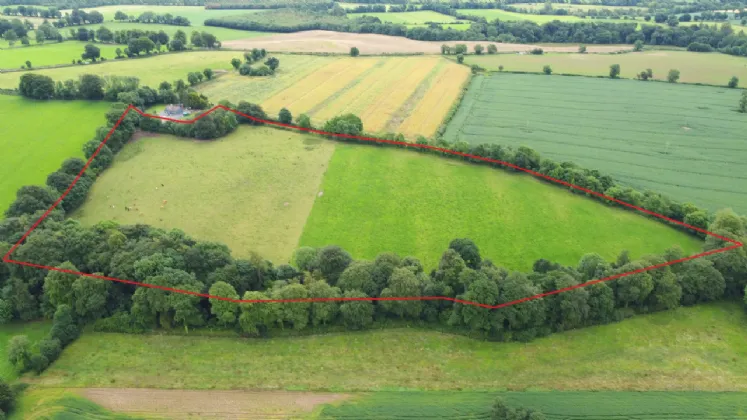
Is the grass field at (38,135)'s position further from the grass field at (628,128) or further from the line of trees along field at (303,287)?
the grass field at (628,128)

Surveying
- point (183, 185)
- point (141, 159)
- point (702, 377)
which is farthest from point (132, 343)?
point (702, 377)

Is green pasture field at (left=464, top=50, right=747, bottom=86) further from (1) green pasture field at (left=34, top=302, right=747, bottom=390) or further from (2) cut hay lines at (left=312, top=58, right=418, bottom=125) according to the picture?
(1) green pasture field at (left=34, top=302, right=747, bottom=390)

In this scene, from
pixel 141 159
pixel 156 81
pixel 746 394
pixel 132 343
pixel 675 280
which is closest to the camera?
pixel 746 394

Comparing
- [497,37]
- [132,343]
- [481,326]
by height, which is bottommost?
[132,343]

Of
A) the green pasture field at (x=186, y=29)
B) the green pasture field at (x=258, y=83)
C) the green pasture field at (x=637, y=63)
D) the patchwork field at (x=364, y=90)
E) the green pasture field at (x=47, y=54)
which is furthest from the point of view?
the green pasture field at (x=186, y=29)

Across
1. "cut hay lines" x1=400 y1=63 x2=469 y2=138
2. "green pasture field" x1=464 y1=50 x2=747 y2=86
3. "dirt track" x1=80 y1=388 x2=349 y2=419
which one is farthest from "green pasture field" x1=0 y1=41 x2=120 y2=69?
"dirt track" x1=80 y1=388 x2=349 y2=419

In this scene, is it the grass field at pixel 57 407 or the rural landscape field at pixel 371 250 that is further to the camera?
the rural landscape field at pixel 371 250

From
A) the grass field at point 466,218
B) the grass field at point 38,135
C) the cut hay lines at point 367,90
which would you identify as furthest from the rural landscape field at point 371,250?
the cut hay lines at point 367,90

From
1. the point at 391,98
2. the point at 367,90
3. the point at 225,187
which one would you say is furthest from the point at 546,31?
the point at 225,187

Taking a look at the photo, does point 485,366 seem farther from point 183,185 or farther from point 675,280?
point 183,185
